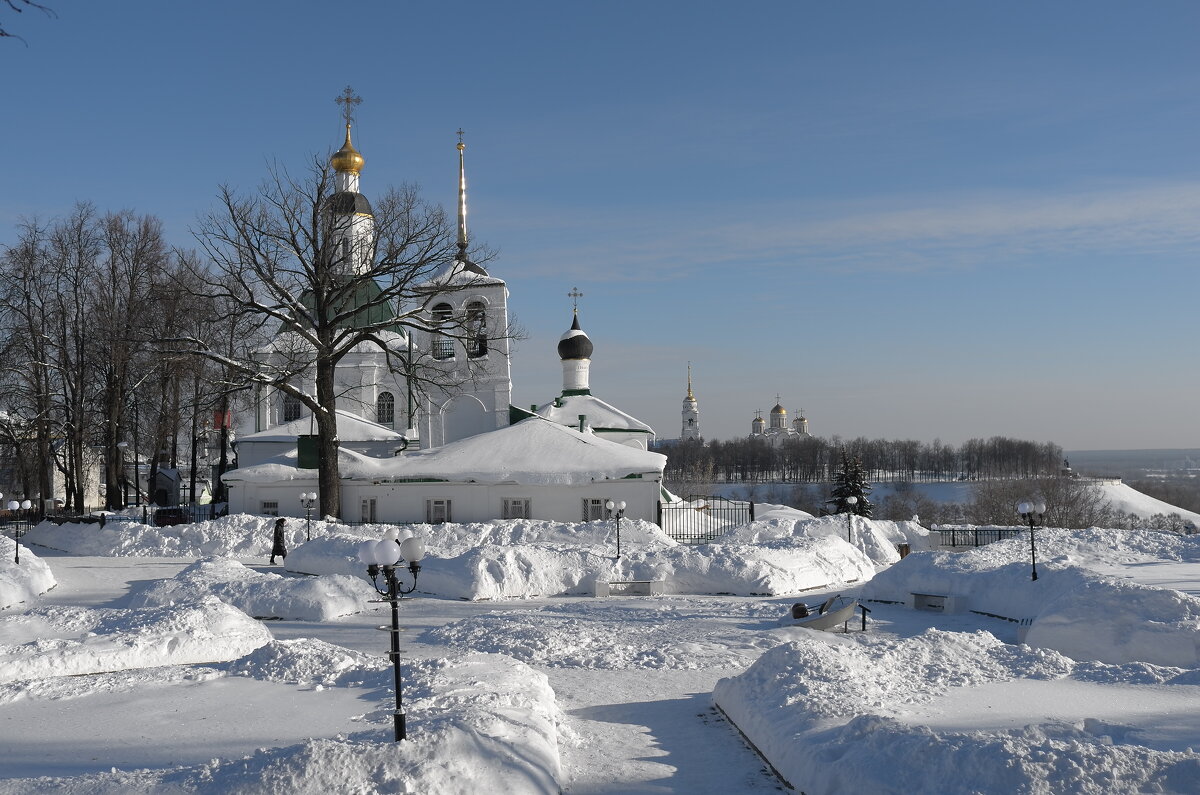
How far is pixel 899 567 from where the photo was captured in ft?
66.6

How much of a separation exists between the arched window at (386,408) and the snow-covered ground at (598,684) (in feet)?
62.0

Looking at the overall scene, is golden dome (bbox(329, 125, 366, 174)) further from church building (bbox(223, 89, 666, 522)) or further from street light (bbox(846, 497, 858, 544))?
street light (bbox(846, 497, 858, 544))

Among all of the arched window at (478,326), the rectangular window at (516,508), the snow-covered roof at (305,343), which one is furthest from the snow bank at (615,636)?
the snow-covered roof at (305,343)

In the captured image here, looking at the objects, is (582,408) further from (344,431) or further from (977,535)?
(977,535)

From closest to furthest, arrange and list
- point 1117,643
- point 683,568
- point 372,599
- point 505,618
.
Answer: point 1117,643
point 505,618
point 372,599
point 683,568

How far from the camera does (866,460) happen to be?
152 m

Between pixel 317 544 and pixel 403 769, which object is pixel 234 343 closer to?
pixel 317 544

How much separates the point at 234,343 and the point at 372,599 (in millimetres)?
23190

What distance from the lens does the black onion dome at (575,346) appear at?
159ft

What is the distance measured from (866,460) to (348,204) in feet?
412

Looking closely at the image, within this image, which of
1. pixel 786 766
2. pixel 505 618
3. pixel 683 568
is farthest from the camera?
pixel 683 568

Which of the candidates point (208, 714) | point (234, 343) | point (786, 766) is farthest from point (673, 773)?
point (234, 343)

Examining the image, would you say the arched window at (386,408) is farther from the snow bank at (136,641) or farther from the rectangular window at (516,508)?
the snow bank at (136,641)

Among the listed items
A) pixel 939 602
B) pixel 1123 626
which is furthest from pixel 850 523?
pixel 1123 626
